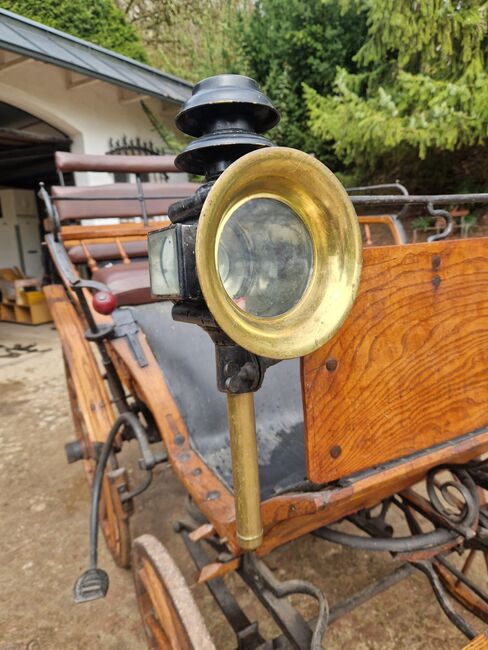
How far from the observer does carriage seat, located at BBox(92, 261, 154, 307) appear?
199 cm

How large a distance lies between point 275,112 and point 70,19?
7.62 meters

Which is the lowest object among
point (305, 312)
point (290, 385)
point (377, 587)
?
point (377, 587)

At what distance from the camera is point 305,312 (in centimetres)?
85

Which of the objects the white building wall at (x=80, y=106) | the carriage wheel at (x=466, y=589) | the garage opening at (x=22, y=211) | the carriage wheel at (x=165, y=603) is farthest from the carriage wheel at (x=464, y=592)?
the garage opening at (x=22, y=211)

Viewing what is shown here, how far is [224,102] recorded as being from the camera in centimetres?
90

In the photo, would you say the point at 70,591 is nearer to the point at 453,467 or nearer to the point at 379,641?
the point at 379,641

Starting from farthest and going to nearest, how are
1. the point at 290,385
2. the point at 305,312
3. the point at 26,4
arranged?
the point at 26,4
the point at 290,385
the point at 305,312

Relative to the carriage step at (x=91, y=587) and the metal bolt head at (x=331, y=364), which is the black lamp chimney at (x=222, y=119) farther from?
the carriage step at (x=91, y=587)

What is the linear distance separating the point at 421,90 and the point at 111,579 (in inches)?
182

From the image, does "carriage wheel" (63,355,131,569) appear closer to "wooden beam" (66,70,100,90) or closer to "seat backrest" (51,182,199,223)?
"seat backrest" (51,182,199,223)

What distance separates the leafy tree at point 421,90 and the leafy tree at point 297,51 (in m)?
1.24

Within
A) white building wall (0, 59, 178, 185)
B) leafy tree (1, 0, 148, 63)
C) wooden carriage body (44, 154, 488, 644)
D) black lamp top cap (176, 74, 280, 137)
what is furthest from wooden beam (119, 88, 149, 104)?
black lamp top cap (176, 74, 280, 137)

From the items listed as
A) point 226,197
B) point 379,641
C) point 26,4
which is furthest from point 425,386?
point 26,4

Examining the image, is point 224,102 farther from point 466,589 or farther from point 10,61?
point 10,61
